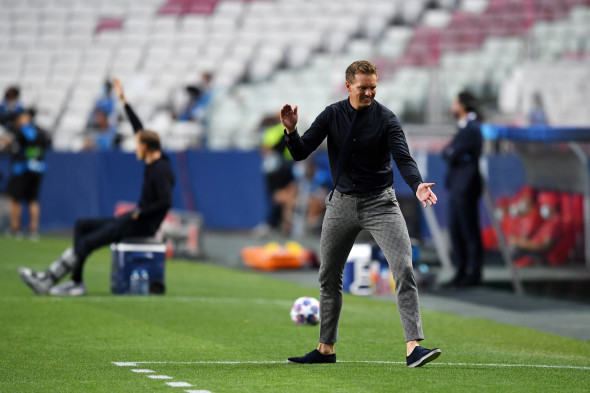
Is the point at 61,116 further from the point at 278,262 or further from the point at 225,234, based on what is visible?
the point at 278,262

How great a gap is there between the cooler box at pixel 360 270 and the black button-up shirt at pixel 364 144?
5488mm

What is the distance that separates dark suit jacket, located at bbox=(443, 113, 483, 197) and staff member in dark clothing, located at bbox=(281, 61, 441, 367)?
6039 mm

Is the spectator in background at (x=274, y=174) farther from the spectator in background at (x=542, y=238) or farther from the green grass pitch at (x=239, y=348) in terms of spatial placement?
the green grass pitch at (x=239, y=348)

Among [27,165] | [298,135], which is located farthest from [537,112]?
[298,135]

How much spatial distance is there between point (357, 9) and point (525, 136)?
14591mm

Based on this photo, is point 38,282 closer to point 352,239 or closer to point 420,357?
point 352,239

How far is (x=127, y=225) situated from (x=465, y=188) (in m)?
4.16

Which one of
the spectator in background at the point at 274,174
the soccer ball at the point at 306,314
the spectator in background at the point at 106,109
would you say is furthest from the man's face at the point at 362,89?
the spectator in background at the point at 106,109

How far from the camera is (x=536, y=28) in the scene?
23219 mm

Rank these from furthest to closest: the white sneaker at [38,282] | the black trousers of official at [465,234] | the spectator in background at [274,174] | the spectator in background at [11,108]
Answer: the spectator in background at [274,174] < the spectator in background at [11,108] < the black trousers of official at [465,234] < the white sneaker at [38,282]

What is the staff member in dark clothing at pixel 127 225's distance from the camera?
11883 millimetres

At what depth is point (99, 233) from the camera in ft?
39.3

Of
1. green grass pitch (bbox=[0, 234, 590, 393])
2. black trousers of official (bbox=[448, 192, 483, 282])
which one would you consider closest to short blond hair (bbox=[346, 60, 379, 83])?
green grass pitch (bbox=[0, 234, 590, 393])

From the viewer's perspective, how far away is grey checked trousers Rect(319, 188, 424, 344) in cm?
740
